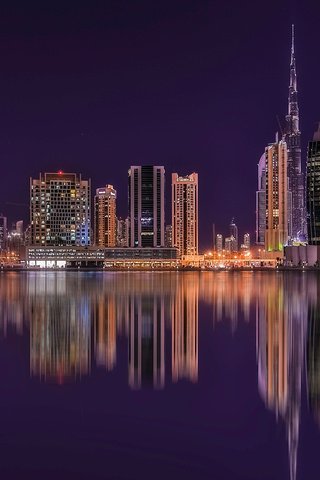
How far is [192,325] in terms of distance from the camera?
91.6 ft

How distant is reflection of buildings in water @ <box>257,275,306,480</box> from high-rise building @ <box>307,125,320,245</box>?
523 ft

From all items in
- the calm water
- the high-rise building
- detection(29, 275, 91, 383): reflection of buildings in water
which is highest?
the high-rise building

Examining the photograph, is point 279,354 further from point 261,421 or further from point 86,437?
point 86,437

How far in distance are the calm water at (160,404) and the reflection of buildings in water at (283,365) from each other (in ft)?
0.13

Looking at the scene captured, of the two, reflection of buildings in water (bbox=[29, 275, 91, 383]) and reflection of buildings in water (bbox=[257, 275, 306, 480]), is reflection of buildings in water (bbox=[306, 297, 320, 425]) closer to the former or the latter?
reflection of buildings in water (bbox=[257, 275, 306, 480])

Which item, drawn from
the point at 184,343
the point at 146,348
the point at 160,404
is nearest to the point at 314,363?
the point at 184,343

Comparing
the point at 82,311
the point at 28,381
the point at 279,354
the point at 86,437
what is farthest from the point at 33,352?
the point at 82,311

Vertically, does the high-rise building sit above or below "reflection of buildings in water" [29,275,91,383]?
above

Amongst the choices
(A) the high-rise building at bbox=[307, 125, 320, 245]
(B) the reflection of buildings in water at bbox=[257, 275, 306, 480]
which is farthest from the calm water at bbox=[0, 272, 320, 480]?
(A) the high-rise building at bbox=[307, 125, 320, 245]

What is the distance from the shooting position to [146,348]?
68.5 ft

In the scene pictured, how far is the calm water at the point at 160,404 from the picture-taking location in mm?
9977

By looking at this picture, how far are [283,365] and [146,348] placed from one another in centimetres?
525

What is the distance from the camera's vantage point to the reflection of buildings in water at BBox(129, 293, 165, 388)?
16.0m

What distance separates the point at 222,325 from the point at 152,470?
19.2m
